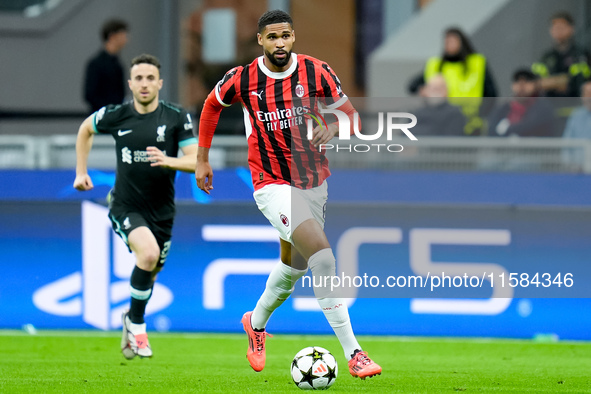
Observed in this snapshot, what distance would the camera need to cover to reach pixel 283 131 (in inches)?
254

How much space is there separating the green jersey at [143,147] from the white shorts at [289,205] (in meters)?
1.54

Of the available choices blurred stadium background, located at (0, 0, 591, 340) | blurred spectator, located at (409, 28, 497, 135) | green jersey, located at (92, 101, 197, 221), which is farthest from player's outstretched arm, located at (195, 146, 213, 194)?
blurred spectator, located at (409, 28, 497, 135)

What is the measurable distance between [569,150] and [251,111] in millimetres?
3616

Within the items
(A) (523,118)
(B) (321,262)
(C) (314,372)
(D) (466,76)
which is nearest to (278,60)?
(B) (321,262)

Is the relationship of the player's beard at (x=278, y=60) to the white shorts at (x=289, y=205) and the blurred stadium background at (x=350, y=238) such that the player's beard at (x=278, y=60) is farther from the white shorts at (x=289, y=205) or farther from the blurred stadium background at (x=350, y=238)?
the blurred stadium background at (x=350, y=238)

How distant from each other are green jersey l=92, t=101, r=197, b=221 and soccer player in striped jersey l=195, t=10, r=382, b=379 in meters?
1.23

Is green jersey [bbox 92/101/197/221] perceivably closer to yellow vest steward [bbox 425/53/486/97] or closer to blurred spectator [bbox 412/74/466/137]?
blurred spectator [bbox 412/74/466/137]

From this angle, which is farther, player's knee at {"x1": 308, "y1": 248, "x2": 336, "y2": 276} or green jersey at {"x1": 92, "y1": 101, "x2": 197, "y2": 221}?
green jersey at {"x1": 92, "y1": 101, "x2": 197, "y2": 221}

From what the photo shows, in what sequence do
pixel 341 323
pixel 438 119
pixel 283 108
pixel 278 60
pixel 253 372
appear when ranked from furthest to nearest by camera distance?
1. pixel 438 119
2. pixel 253 372
3. pixel 283 108
4. pixel 278 60
5. pixel 341 323

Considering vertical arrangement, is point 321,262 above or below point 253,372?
above

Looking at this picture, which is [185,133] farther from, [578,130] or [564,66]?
[564,66]

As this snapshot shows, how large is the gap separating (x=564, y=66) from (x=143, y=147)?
14.6 ft

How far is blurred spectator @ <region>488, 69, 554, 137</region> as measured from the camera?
905cm

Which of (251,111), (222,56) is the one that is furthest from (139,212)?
(222,56)
